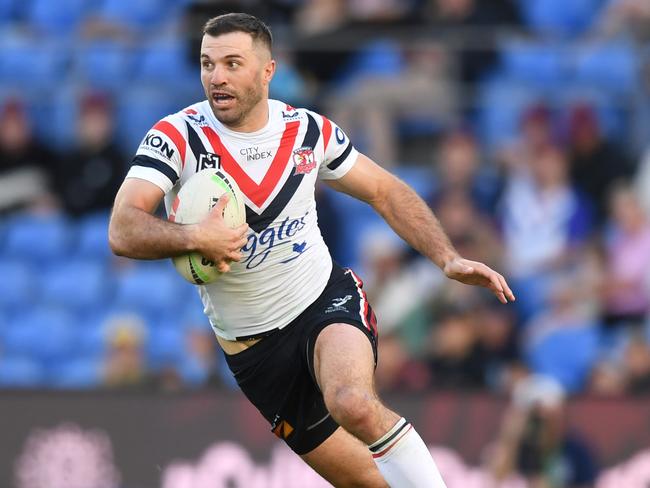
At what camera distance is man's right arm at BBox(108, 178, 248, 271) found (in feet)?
20.9

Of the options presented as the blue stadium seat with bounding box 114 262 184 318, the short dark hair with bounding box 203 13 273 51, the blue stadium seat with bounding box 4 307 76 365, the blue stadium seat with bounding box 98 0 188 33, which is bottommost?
the blue stadium seat with bounding box 4 307 76 365

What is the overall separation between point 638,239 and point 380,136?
8.37ft

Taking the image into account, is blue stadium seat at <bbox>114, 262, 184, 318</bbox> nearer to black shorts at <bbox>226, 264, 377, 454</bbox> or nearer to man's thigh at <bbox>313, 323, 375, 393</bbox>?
black shorts at <bbox>226, 264, 377, 454</bbox>

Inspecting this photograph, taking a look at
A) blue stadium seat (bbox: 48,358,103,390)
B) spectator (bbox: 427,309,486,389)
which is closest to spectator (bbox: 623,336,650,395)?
spectator (bbox: 427,309,486,389)

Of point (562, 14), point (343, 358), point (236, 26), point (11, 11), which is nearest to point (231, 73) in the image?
point (236, 26)

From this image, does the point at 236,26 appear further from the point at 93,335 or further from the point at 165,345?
the point at 93,335

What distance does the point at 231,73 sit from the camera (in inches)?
269

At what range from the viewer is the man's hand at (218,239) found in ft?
20.8

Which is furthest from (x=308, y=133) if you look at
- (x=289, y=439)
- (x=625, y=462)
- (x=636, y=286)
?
(x=636, y=286)

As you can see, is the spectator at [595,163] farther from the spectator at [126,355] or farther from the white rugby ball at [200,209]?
the white rugby ball at [200,209]

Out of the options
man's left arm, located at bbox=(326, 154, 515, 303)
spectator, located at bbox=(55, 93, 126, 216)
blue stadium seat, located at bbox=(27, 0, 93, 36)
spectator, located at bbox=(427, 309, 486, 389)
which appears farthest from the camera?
blue stadium seat, located at bbox=(27, 0, 93, 36)

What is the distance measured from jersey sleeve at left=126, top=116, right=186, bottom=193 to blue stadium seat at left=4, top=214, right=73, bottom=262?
23.3 feet

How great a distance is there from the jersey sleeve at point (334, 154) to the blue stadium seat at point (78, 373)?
5.61 meters

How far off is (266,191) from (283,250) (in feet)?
1.07
